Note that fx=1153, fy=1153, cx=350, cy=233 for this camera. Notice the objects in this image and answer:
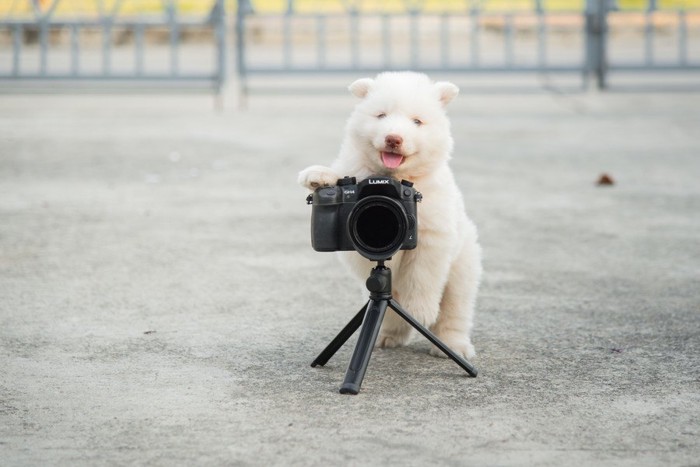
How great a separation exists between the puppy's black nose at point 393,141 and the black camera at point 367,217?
0.36 ft

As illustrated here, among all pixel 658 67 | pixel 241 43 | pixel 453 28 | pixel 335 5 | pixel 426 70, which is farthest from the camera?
pixel 453 28

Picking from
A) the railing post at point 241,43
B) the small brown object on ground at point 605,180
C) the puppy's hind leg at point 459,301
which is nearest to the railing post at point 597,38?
the railing post at point 241,43

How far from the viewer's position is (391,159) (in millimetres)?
3750

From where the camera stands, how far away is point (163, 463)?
3.01 meters

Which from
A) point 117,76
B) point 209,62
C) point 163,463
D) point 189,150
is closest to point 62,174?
point 189,150

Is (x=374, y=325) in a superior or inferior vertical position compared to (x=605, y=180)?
superior

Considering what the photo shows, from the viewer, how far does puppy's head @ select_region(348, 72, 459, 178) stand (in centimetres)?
372

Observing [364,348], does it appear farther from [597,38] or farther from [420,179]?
[597,38]

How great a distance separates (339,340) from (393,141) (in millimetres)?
713

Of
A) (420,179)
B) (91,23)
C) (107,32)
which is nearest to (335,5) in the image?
(107,32)

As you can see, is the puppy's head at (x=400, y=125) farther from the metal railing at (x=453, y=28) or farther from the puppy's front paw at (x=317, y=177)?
the metal railing at (x=453, y=28)

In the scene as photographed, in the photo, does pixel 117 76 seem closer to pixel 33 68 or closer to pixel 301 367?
pixel 33 68

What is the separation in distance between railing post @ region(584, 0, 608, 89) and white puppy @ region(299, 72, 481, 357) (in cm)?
1040

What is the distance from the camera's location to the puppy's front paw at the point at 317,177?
12.3 ft
